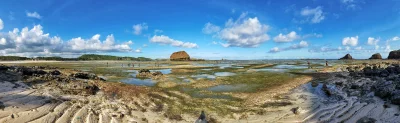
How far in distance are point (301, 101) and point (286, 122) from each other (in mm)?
5397

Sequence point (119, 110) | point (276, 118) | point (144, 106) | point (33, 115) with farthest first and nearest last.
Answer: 1. point (144, 106)
2. point (119, 110)
3. point (276, 118)
4. point (33, 115)

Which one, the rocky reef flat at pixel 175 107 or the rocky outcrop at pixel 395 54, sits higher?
the rocky outcrop at pixel 395 54

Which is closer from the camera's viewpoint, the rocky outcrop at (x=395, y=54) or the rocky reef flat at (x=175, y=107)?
the rocky reef flat at (x=175, y=107)

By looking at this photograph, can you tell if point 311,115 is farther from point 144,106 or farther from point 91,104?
point 91,104

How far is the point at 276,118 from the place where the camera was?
37.7 feet

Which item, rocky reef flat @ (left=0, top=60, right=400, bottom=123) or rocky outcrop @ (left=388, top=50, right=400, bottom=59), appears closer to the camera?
rocky reef flat @ (left=0, top=60, right=400, bottom=123)

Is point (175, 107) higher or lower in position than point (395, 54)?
lower

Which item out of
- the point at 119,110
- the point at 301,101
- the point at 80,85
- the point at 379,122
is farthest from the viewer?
the point at 80,85

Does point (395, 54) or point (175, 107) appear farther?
point (395, 54)

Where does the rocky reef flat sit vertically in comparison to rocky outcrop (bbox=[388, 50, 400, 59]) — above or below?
below

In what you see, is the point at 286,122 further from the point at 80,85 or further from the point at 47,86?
the point at 47,86

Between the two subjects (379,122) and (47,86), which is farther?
(47,86)

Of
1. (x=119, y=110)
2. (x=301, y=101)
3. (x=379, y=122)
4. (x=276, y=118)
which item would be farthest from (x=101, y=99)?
(x=379, y=122)

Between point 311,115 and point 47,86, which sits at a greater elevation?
point 47,86
